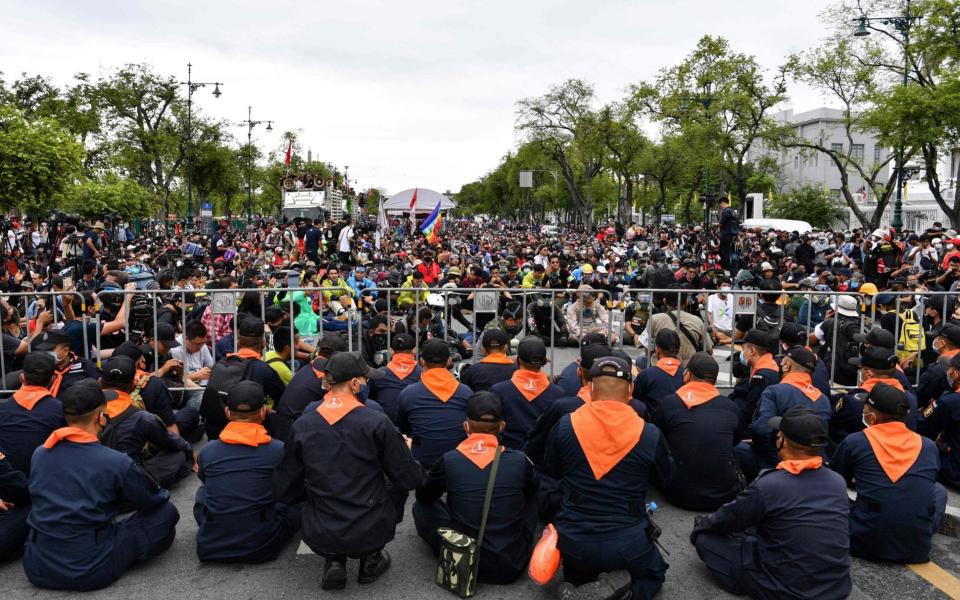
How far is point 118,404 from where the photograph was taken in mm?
5367

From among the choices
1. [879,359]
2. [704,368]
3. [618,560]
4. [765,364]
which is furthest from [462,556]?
[879,359]

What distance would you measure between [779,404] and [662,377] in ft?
3.21

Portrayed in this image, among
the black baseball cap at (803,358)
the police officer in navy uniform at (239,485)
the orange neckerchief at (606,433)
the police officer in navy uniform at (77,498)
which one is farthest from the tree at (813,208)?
the police officer in navy uniform at (77,498)

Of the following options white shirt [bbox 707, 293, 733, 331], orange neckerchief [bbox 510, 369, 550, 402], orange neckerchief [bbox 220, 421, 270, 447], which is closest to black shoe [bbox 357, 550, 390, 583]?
orange neckerchief [bbox 220, 421, 270, 447]

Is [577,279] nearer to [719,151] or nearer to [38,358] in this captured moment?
[38,358]

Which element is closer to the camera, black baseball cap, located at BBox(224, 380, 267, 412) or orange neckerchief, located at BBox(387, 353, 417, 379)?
black baseball cap, located at BBox(224, 380, 267, 412)

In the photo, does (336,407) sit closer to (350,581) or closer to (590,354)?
(350,581)

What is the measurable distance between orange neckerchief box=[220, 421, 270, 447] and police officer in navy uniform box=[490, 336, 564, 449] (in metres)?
1.86

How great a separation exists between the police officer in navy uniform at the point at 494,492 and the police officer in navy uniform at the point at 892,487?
2.16 metres

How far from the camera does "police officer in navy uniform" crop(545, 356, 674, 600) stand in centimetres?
418

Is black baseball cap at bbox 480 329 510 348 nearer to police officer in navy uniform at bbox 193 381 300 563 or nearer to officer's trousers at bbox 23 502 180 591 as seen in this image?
police officer in navy uniform at bbox 193 381 300 563

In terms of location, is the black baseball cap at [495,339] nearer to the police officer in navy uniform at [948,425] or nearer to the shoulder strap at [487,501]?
the shoulder strap at [487,501]

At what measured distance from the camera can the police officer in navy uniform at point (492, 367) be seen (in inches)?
251

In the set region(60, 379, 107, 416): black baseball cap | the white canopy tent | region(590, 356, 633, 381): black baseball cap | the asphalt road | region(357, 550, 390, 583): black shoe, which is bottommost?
the asphalt road
